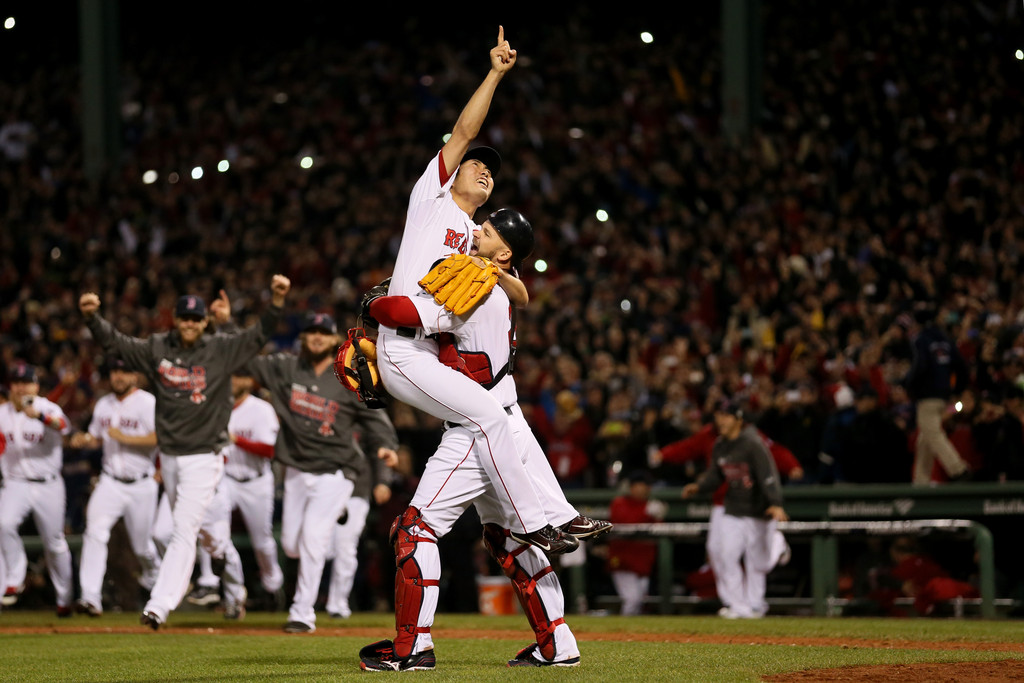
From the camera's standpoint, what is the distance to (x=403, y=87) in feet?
71.9

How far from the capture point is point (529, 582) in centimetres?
540

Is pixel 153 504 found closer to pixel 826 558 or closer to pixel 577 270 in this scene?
pixel 826 558

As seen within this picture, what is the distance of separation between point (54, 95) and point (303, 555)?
686 inches

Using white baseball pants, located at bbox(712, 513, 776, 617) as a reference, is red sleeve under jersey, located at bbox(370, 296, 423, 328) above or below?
above

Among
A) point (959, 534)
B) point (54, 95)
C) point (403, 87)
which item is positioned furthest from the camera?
point (54, 95)

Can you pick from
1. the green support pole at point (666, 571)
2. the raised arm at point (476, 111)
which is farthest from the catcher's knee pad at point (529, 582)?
the green support pole at point (666, 571)

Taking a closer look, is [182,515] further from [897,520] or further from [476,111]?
[897,520]

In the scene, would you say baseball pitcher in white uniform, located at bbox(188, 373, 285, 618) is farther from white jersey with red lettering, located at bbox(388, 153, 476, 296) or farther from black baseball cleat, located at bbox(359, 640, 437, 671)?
white jersey with red lettering, located at bbox(388, 153, 476, 296)

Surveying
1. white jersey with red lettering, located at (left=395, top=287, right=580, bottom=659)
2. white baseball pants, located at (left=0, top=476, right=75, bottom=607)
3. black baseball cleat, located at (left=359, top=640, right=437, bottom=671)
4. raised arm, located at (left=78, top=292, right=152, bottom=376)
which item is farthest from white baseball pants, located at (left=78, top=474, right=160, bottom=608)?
white jersey with red lettering, located at (left=395, top=287, right=580, bottom=659)

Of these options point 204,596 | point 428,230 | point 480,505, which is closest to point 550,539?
point 480,505

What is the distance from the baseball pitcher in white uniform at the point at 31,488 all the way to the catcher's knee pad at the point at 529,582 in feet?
19.8

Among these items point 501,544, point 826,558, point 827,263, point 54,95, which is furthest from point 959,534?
point 54,95

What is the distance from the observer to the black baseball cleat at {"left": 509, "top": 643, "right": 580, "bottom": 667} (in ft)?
17.8

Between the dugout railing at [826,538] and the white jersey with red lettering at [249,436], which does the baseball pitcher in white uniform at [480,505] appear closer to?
the dugout railing at [826,538]
